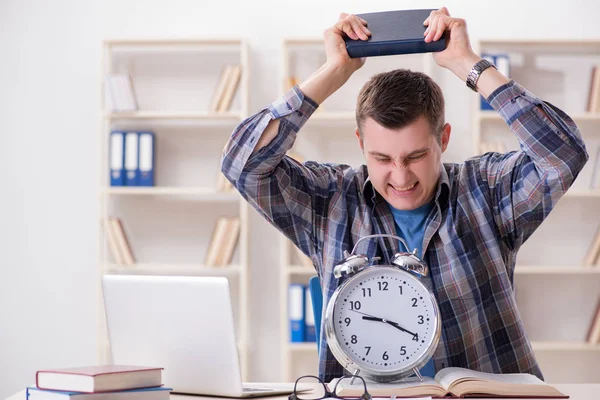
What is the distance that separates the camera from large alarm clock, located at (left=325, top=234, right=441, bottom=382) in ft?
4.87

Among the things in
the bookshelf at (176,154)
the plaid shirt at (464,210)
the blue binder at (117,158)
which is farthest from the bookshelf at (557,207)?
the plaid shirt at (464,210)

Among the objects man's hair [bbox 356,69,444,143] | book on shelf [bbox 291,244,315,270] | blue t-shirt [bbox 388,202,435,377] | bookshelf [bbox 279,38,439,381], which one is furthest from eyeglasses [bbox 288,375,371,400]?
bookshelf [bbox 279,38,439,381]

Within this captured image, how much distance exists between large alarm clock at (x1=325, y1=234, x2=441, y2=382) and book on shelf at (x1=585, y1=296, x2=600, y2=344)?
114 inches

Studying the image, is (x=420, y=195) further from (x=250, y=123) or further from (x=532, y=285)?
(x=532, y=285)

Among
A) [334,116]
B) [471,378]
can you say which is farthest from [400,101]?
[334,116]

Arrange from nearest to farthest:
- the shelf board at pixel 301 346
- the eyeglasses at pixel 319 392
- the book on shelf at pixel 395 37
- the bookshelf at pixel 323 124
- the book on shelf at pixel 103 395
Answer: the book on shelf at pixel 103 395
the eyeglasses at pixel 319 392
the book on shelf at pixel 395 37
the shelf board at pixel 301 346
the bookshelf at pixel 323 124

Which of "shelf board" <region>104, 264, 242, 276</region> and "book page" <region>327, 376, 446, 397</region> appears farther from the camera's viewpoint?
"shelf board" <region>104, 264, 242, 276</region>

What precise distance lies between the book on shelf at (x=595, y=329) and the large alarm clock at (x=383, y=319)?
289cm

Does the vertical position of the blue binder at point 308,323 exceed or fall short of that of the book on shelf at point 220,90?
it falls short

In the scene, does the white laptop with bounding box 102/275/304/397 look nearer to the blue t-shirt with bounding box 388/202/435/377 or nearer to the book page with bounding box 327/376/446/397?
the book page with bounding box 327/376/446/397

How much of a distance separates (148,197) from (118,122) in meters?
0.47

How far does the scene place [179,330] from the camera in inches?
59.3

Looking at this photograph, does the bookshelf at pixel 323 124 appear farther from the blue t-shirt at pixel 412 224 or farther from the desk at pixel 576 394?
the desk at pixel 576 394

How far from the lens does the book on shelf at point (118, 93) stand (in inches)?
162
